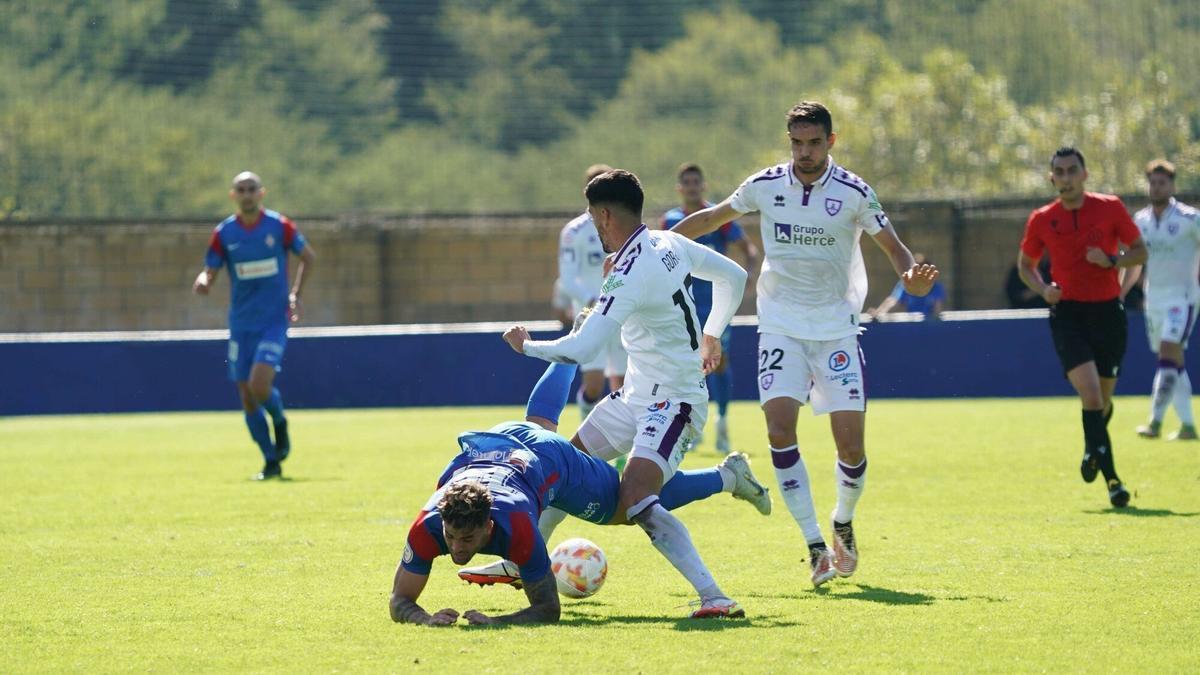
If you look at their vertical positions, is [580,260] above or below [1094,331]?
above

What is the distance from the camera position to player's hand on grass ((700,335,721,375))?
7609mm

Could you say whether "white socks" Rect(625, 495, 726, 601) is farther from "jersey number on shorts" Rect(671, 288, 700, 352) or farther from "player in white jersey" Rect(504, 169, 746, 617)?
"jersey number on shorts" Rect(671, 288, 700, 352)

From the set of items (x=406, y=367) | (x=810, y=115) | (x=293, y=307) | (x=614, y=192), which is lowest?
(x=406, y=367)

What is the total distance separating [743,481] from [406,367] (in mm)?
14298

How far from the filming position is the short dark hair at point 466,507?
6.38m

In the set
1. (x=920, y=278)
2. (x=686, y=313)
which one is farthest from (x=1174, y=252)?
(x=686, y=313)

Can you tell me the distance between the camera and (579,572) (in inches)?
293

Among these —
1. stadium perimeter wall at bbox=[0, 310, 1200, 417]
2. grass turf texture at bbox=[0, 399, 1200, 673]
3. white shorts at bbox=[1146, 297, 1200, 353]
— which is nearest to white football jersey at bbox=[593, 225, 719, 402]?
grass turf texture at bbox=[0, 399, 1200, 673]

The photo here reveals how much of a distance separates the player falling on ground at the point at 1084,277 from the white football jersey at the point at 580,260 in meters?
4.59

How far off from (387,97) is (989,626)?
37539 millimetres

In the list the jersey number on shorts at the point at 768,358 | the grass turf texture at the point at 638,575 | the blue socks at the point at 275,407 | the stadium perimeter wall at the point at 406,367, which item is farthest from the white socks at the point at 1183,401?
the jersey number on shorts at the point at 768,358

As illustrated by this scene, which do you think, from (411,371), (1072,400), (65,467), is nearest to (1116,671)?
(65,467)

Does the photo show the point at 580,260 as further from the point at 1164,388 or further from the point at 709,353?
→ the point at 709,353

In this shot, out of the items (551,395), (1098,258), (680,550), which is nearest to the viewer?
(680,550)
